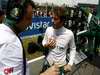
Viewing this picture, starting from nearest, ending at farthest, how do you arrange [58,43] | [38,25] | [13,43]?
[13,43]
[58,43]
[38,25]

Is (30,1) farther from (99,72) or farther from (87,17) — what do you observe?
(99,72)

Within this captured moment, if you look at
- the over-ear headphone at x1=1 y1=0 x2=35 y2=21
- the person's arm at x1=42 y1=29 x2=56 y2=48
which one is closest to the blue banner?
the person's arm at x1=42 y1=29 x2=56 y2=48

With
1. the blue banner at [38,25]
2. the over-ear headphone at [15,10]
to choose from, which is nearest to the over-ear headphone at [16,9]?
the over-ear headphone at [15,10]

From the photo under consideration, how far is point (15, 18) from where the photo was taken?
1.92 metres

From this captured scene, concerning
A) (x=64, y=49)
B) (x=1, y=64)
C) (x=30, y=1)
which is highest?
(x=30, y=1)

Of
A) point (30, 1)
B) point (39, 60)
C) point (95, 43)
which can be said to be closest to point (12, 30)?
point (30, 1)

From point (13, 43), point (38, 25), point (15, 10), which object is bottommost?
point (38, 25)

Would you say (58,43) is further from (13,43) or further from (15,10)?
(13,43)

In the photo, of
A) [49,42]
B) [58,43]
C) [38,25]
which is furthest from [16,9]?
[38,25]

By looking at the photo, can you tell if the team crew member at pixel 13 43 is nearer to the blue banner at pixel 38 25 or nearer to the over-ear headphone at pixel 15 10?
the over-ear headphone at pixel 15 10

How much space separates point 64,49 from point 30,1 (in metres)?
1.92

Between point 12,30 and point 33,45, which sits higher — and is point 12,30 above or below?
above

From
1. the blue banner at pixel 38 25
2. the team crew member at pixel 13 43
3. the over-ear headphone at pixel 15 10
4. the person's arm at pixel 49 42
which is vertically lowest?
the blue banner at pixel 38 25

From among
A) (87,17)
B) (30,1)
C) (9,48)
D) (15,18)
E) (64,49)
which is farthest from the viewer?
(87,17)
